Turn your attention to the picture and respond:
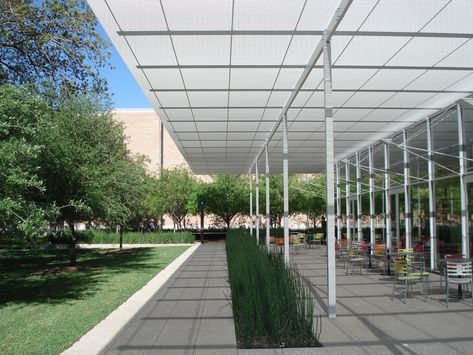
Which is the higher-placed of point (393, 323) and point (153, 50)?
point (153, 50)

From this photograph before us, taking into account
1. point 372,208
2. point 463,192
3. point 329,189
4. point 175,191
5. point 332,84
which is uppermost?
point 332,84

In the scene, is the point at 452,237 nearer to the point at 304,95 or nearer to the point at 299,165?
the point at 304,95

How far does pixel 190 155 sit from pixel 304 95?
9.87 meters

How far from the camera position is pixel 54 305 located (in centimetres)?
903

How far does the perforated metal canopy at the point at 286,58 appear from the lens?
21.0 feet

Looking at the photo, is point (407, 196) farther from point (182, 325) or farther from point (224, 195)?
point (224, 195)

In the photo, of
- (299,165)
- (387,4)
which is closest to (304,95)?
(387,4)

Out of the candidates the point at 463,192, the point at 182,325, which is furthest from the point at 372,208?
the point at 182,325

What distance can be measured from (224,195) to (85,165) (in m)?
20.9

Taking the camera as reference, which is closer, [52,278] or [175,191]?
[52,278]

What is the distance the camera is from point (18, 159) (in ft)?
25.7

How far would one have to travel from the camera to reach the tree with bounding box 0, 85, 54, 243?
6820 mm

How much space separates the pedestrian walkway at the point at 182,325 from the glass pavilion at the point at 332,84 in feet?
5.71

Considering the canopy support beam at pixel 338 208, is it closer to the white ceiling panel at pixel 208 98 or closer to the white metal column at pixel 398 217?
the white metal column at pixel 398 217
